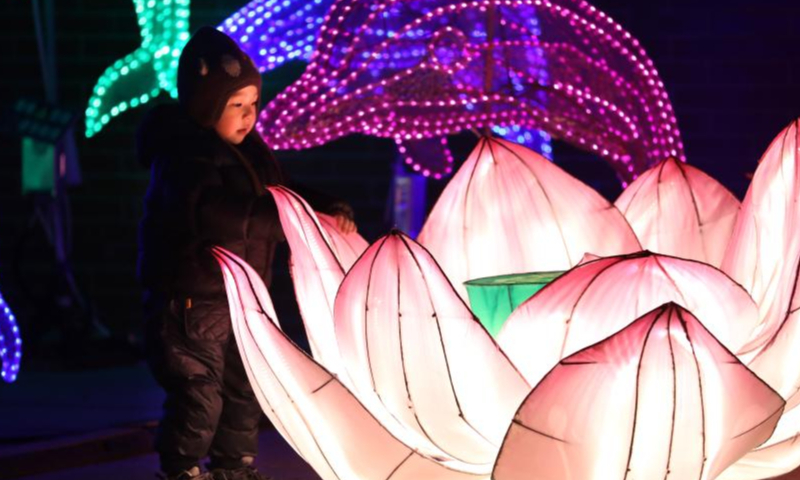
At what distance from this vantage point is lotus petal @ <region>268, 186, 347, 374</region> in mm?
2002

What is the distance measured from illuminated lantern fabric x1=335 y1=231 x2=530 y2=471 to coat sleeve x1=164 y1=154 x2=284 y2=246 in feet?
6.25

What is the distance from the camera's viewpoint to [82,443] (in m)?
4.69

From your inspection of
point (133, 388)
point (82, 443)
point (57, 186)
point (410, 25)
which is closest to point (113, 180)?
point (57, 186)

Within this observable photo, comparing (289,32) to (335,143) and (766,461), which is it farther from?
(766,461)

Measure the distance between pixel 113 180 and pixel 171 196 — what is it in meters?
4.41

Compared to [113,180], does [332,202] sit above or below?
A: above

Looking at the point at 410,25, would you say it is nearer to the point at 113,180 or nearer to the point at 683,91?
the point at 683,91

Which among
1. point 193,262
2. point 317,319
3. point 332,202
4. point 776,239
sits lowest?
point 193,262

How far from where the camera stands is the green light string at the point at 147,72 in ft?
17.7

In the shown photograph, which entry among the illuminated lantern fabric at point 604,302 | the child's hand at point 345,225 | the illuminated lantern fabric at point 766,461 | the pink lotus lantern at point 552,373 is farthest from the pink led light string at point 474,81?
the illuminated lantern fabric at point 604,302

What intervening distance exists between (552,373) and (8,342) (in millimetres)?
3272

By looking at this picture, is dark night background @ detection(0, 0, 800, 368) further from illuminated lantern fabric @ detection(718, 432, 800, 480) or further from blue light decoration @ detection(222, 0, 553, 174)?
illuminated lantern fabric @ detection(718, 432, 800, 480)

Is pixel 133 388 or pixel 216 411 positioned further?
pixel 133 388

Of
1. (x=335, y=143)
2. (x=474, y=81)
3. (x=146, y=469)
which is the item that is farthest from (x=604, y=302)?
(x=335, y=143)
